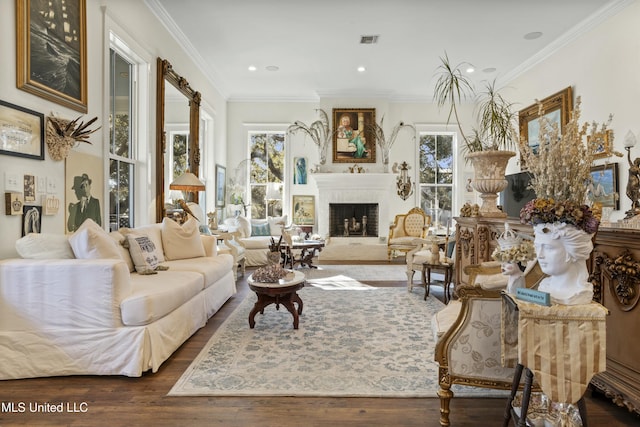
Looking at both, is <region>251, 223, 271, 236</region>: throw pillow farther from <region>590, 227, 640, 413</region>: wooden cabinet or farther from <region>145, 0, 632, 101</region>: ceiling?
<region>590, 227, 640, 413</region>: wooden cabinet

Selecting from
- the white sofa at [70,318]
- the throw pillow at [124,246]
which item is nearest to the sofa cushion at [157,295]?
the white sofa at [70,318]

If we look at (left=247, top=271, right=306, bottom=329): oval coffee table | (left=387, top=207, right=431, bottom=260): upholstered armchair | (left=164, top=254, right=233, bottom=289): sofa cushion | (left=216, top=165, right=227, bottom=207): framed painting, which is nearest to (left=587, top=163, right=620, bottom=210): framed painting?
(left=387, top=207, right=431, bottom=260): upholstered armchair

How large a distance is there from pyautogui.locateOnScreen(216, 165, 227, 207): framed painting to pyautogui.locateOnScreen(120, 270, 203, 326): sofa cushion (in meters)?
4.39

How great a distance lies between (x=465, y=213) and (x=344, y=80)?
4585 mm

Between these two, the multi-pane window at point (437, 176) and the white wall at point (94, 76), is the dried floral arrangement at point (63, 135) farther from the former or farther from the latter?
the multi-pane window at point (437, 176)

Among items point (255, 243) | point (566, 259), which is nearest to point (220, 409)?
point (566, 259)

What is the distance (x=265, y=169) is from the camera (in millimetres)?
8602

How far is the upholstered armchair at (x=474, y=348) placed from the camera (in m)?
1.91

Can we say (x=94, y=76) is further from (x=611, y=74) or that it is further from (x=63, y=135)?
(x=611, y=74)

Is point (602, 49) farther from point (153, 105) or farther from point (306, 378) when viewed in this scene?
point (153, 105)

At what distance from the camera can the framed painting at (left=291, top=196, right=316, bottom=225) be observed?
8539mm

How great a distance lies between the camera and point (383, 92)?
823 cm

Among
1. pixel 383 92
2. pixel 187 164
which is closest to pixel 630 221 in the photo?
pixel 187 164

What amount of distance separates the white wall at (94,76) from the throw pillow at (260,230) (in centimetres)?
283
